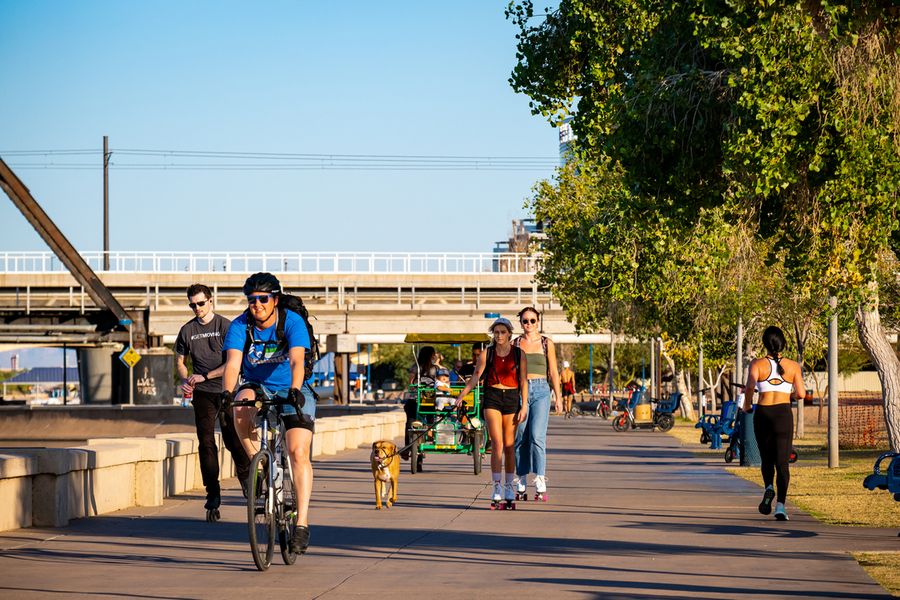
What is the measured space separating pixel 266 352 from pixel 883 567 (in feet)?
14.3

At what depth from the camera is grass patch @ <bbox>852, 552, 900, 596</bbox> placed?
9004mm

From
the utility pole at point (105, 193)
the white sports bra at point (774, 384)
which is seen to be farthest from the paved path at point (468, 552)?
the utility pole at point (105, 193)

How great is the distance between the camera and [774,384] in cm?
1404

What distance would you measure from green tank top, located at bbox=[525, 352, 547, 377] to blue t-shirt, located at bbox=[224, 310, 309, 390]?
19.0 feet

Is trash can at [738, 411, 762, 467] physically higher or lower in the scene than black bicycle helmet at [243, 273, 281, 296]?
lower

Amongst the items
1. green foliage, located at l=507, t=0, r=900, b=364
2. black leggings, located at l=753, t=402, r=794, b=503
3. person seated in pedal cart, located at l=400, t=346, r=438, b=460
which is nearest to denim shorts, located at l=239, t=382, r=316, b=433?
black leggings, located at l=753, t=402, r=794, b=503

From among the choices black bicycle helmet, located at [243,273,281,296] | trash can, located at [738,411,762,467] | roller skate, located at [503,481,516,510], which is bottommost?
trash can, located at [738,411,762,467]

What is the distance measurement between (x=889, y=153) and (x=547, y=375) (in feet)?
13.9

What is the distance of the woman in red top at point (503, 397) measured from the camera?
15055mm

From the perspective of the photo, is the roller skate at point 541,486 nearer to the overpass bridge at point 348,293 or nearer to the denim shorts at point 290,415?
the denim shorts at point 290,415

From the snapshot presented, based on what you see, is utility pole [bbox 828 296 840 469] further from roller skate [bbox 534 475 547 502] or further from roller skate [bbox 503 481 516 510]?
roller skate [bbox 503 481 516 510]

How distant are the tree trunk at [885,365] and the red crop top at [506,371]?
886 centimetres

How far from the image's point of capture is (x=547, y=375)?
15.9 meters

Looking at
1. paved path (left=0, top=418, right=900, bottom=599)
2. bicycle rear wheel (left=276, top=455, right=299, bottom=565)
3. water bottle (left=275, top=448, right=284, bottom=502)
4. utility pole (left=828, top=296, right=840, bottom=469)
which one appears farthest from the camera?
utility pole (left=828, top=296, right=840, bottom=469)
